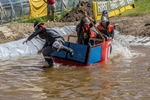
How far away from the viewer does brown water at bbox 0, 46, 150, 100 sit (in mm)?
9406

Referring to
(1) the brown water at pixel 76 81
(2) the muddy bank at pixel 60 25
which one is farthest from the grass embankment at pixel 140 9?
(1) the brown water at pixel 76 81

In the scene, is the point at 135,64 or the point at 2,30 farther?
the point at 2,30

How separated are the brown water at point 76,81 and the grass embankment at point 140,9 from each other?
480 inches

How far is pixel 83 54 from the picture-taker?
12938 millimetres

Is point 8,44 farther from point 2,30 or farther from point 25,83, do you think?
point 25,83

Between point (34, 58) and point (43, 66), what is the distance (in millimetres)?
1897

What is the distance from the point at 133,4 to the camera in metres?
30.4

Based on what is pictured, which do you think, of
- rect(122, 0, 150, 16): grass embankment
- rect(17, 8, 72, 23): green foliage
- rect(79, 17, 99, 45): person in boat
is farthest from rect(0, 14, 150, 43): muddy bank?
rect(79, 17, 99, 45): person in boat

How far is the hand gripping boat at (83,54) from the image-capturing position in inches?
508

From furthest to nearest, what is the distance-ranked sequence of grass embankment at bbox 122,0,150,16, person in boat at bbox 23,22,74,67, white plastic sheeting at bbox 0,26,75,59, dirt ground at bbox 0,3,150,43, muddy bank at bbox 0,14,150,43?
grass embankment at bbox 122,0,150,16
dirt ground at bbox 0,3,150,43
muddy bank at bbox 0,14,150,43
white plastic sheeting at bbox 0,26,75,59
person in boat at bbox 23,22,74,67

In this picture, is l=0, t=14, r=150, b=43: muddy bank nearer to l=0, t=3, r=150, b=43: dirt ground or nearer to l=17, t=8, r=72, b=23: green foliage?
l=0, t=3, r=150, b=43: dirt ground

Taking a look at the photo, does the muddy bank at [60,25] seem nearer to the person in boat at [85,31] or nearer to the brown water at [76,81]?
the brown water at [76,81]

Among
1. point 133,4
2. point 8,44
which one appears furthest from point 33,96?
point 133,4

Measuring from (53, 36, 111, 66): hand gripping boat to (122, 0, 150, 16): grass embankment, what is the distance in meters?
13.2
